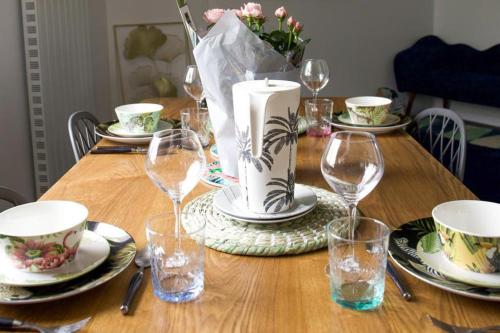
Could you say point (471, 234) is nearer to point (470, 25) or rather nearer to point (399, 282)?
point (399, 282)

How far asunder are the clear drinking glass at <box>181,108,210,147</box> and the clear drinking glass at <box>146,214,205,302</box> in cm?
73

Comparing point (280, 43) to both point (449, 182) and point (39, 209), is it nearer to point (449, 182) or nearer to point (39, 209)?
point (449, 182)

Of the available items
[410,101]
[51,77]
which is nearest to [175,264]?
[51,77]

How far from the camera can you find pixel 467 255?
81 centimetres

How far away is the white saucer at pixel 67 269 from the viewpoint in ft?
2.57

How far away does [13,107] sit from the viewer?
A: 8.54 feet

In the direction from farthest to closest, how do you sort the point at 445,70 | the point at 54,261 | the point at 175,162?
the point at 445,70, the point at 175,162, the point at 54,261

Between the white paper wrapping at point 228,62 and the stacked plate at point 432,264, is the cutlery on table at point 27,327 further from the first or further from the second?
the white paper wrapping at point 228,62

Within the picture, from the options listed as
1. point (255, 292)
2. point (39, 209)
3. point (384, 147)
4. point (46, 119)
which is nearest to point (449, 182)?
point (384, 147)

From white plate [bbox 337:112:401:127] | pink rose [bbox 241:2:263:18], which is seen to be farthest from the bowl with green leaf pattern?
pink rose [bbox 241:2:263:18]

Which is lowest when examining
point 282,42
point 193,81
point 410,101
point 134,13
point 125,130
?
point 410,101

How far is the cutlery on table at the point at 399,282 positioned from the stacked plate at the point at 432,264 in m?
0.02

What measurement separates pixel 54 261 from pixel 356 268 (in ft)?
1.37

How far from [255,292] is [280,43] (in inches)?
28.0
